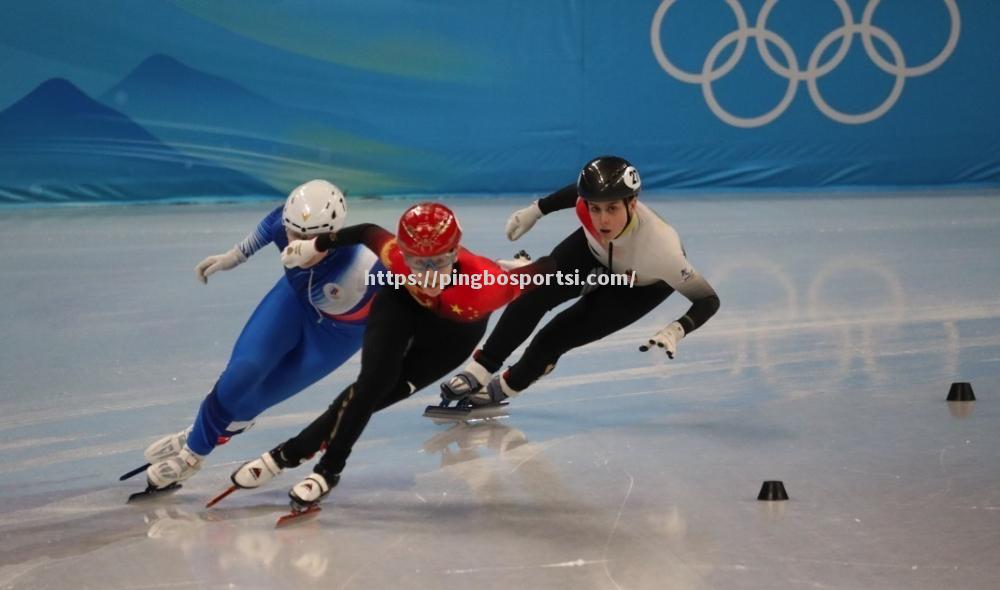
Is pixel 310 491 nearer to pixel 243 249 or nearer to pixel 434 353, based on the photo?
pixel 434 353

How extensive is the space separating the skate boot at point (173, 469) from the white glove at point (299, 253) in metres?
0.73

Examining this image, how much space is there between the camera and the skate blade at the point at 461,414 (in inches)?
203

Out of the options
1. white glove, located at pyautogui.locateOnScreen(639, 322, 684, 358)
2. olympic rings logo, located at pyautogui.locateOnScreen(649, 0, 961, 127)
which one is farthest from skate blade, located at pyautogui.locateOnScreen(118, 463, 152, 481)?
olympic rings logo, located at pyautogui.locateOnScreen(649, 0, 961, 127)

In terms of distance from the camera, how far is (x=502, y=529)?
12.5ft

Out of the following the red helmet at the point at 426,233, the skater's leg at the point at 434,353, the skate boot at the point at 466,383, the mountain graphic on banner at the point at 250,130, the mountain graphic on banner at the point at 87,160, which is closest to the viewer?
the red helmet at the point at 426,233

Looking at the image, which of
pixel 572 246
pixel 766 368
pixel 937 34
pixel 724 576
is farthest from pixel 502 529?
pixel 937 34

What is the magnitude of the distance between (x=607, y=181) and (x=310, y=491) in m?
1.61

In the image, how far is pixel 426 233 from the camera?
12.7 feet

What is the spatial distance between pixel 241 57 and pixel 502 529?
9691 millimetres

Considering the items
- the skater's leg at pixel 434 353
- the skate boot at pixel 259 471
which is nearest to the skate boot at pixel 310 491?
the skate boot at pixel 259 471

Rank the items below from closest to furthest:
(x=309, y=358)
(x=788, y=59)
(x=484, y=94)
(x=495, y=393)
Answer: (x=309, y=358) → (x=495, y=393) → (x=484, y=94) → (x=788, y=59)

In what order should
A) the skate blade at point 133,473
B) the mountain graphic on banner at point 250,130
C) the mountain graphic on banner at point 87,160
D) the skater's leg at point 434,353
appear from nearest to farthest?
the skater's leg at point 434,353
the skate blade at point 133,473
the mountain graphic on banner at point 87,160
the mountain graphic on banner at point 250,130

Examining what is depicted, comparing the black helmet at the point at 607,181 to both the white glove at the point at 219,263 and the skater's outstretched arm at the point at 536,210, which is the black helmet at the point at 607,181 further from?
the white glove at the point at 219,263

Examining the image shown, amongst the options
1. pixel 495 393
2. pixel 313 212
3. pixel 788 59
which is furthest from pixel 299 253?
pixel 788 59
